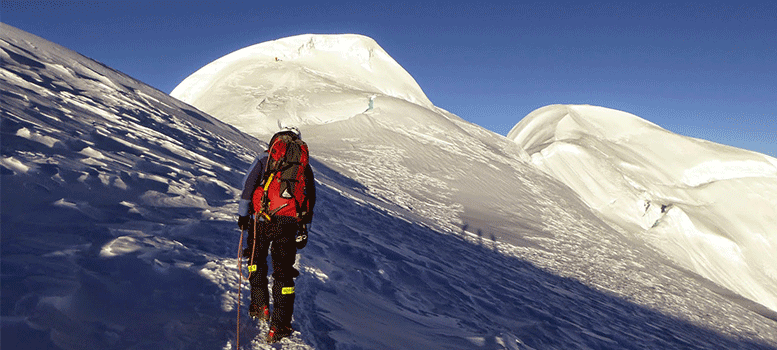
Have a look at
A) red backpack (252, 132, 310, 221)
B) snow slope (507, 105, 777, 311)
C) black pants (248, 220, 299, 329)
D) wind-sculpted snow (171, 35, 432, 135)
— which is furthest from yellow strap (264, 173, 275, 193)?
snow slope (507, 105, 777, 311)

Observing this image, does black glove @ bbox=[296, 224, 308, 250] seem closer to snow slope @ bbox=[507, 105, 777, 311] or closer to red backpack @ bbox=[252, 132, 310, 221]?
red backpack @ bbox=[252, 132, 310, 221]

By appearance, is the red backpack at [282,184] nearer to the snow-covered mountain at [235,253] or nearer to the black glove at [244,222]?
the black glove at [244,222]

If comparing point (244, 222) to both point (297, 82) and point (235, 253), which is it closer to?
point (235, 253)

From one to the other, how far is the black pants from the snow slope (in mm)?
24385

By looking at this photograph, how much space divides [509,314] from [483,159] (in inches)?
646

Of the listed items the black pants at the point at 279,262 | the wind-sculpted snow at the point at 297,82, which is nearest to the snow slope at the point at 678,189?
the wind-sculpted snow at the point at 297,82

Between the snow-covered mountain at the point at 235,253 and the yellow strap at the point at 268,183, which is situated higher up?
the yellow strap at the point at 268,183

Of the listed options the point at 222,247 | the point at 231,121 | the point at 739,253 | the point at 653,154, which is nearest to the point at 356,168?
the point at 231,121

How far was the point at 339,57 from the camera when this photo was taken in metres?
34.6

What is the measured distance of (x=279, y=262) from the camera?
12.2 feet

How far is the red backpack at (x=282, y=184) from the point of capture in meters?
3.71

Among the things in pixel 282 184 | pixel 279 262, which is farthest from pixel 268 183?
pixel 279 262

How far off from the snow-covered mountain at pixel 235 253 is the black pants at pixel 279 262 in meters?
0.28

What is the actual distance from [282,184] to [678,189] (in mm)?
36641
